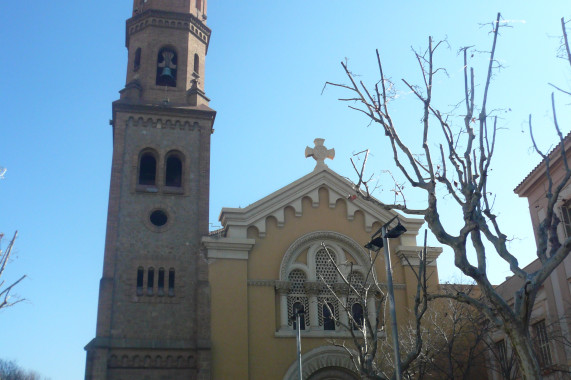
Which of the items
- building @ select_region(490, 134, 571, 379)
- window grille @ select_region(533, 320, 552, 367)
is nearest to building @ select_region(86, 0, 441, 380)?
building @ select_region(490, 134, 571, 379)

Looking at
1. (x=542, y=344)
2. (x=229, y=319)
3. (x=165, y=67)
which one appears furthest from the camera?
(x=165, y=67)

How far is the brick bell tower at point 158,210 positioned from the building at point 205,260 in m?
0.05

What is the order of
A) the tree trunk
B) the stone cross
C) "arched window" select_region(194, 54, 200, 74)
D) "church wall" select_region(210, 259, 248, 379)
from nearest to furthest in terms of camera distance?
the tree trunk
"church wall" select_region(210, 259, 248, 379)
the stone cross
"arched window" select_region(194, 54, 200, 74)

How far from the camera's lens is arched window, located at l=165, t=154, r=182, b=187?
30969 mm

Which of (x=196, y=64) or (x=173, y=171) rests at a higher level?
(x=196, y=64)

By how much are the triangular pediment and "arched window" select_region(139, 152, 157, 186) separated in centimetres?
625

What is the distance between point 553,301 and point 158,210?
17159 millimetres

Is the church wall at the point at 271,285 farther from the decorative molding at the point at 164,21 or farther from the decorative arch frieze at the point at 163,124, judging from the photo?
the decorative molding at the point at 164,21

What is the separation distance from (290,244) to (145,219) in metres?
7.26

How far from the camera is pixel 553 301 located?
69.5 ft

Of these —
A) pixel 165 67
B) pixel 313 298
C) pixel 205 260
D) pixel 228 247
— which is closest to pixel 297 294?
pixel 313 298

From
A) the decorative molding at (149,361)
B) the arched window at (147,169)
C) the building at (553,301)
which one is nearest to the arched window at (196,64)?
the arched window at (147,169)

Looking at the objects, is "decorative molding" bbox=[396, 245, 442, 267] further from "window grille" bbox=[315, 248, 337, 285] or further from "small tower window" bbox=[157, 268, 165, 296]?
"small tower window" bbox=[157, 268, 165, 296]

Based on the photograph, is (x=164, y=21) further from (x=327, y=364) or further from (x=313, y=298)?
(x=327, y=364)
